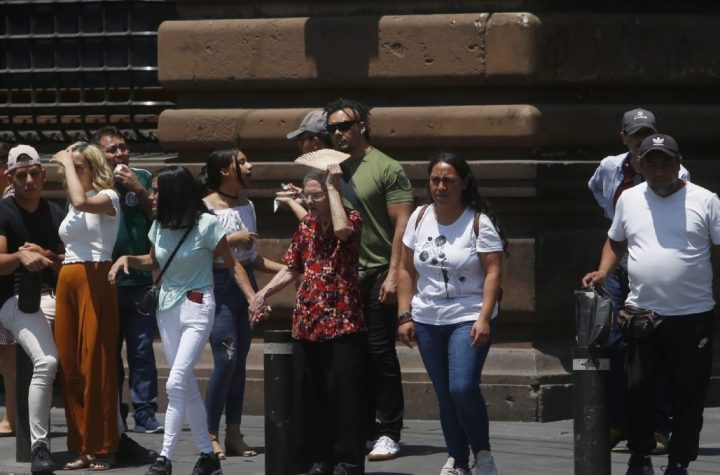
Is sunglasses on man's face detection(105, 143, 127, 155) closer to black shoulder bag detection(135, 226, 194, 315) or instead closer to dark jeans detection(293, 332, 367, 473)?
black shoulder bag detection(135, 226, 194, 315)

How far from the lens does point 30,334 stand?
8.82 metres

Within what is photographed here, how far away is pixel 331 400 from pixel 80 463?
1592 millimetres

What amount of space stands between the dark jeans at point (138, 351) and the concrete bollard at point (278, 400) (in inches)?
107

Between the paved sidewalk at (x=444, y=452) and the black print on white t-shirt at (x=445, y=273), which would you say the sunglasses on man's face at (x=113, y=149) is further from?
the black print on white t-shirt at (x=445, y=273)

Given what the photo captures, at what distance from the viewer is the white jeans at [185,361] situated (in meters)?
8.19

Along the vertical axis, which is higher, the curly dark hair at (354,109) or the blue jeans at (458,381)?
the curly dark hair at (354,109)

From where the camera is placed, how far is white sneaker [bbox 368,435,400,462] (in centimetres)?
884

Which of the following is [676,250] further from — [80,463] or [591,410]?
[80,463]

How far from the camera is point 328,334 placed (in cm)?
802

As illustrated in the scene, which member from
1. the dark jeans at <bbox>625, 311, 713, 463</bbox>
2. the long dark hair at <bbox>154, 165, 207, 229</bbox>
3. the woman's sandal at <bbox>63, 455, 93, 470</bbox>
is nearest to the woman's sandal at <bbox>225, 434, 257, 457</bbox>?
the woman's sandal at <bbox>63, 455, 93, 470</bbox>

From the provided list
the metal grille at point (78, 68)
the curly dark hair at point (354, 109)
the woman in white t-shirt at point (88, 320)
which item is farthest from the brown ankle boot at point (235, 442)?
the metal grille at point (78, 68)

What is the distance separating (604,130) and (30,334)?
368cm

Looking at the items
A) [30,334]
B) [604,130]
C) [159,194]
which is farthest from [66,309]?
[604,130]

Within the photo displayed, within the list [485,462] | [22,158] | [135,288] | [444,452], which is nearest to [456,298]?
[485,462]
